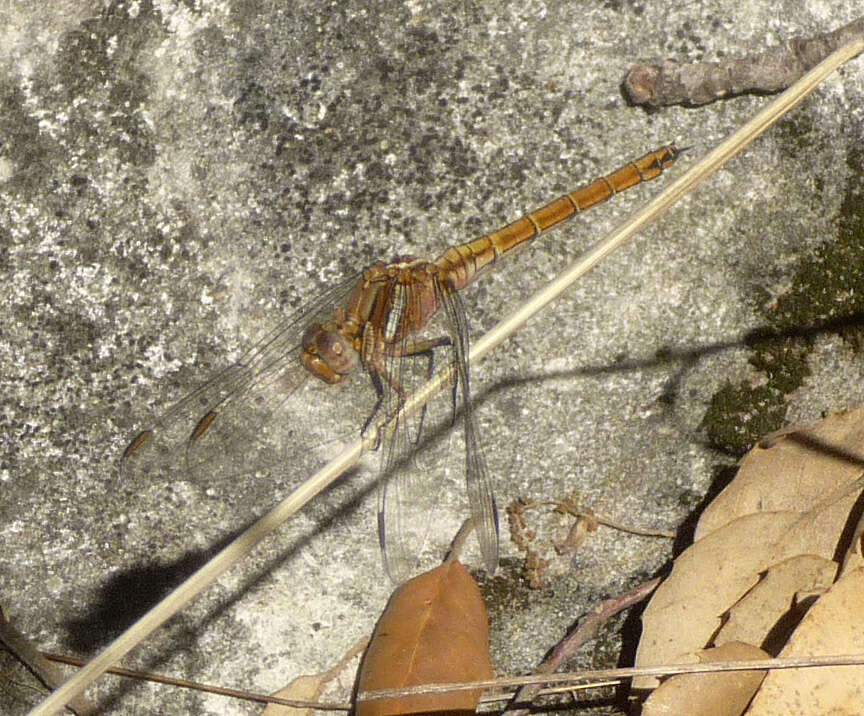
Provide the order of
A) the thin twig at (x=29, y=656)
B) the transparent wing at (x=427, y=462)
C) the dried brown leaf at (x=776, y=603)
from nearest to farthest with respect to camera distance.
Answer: the dried brown leaf at (x=776, y=603), the transparent wing at (x=427, y=462), the thin twig at (x=29, y=656)

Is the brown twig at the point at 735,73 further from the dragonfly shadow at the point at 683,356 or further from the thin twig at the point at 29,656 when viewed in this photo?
the thin twig at the point at 29,656

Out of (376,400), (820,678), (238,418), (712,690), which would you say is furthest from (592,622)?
(238,418)

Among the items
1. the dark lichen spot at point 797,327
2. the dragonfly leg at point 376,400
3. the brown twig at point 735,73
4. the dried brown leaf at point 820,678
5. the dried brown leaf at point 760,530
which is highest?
the brown twig at point 735,73

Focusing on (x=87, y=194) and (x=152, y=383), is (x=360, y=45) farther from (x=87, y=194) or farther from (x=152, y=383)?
(x=152, y=383)

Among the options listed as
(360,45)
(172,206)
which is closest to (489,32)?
(360,45)

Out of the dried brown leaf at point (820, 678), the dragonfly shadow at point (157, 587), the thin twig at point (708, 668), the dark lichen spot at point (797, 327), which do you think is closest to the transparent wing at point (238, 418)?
the dragonfly shadow at point (157, 587)

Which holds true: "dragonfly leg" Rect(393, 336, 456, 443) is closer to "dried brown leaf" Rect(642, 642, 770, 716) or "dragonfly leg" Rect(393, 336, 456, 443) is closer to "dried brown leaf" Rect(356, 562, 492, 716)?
"dried brown leaf" Rect(356, 562, 492, 716)
